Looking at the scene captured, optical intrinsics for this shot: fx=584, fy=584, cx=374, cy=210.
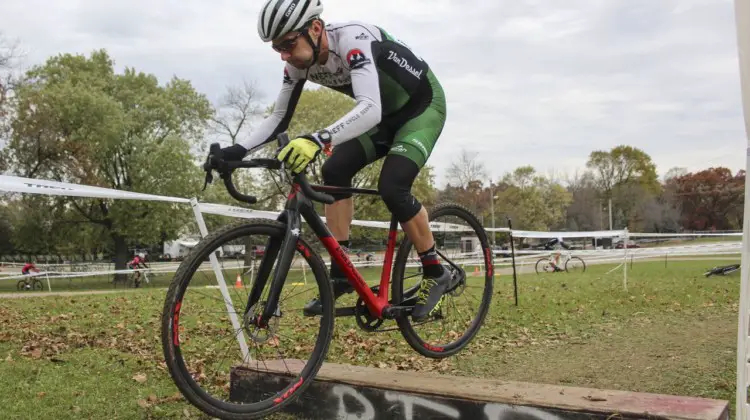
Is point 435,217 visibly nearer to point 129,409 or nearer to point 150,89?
point 129,409

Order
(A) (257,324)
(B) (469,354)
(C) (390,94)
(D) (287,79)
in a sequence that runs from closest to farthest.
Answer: (A) (257,324) < (C) (390,94) < (D) (287,79) < (B) (469,354)

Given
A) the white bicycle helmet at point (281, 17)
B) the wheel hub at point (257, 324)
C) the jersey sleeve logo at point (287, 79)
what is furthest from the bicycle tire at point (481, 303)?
the white bicycle helmet at point (281, 17)

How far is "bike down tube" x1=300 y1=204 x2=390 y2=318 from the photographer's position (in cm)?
366

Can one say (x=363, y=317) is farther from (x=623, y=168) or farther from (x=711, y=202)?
(x=711, y=202)

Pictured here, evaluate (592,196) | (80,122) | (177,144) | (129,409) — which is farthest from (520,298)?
(592,196)

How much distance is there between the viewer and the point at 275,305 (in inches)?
133

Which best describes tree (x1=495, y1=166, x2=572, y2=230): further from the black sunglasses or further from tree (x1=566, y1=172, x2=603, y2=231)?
the black sunglasses

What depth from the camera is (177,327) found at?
3018mm

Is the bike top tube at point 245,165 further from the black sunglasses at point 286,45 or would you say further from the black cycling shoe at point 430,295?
the black cycling shoe at point 430,295

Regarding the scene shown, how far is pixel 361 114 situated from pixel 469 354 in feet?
12.8

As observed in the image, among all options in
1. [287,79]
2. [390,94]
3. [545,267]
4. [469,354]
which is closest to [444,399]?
[390,94]

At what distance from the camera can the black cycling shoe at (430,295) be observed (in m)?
4.30

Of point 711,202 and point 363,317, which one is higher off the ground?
point 711,202

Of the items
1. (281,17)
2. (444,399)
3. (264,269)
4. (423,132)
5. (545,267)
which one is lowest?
(545,267)
